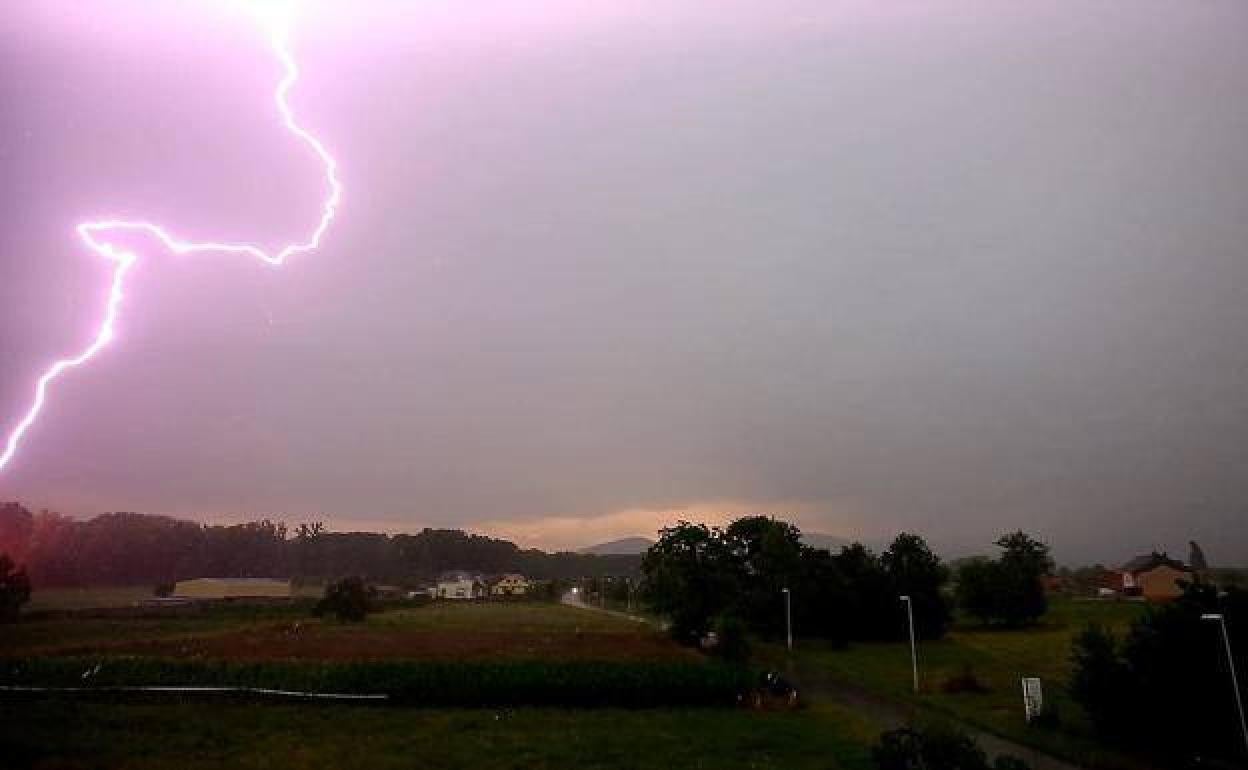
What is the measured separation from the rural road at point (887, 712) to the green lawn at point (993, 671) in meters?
0.36

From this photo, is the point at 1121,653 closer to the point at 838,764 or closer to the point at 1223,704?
the point at 1223,704

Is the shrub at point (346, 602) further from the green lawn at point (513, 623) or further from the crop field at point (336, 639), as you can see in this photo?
the green lawn at point (513, 623)

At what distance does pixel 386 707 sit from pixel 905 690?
68.6ft

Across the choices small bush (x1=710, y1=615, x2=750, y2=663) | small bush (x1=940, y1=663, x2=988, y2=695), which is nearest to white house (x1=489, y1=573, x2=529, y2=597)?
small bush (x1=710, y1=615, x2=750, y2=663)

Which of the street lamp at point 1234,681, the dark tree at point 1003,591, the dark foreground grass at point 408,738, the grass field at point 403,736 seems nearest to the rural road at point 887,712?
the grass field at point 403,736

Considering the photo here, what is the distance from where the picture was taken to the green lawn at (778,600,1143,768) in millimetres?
22688

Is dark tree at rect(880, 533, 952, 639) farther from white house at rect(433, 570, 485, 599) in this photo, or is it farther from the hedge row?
white house at rect(433, 570, 485, 599)

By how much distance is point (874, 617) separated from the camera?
5809cm

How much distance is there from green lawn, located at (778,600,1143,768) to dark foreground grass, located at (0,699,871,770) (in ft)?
15.6

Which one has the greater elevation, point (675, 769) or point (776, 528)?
point (776, 528)

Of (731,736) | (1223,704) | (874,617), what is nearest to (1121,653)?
(1223,704)

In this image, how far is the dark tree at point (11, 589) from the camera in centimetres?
5131

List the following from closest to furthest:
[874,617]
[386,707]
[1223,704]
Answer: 1. [1223,704]
2. [386,707]
3. [874,617]

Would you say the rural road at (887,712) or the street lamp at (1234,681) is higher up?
the street lamp at (1234,681)
